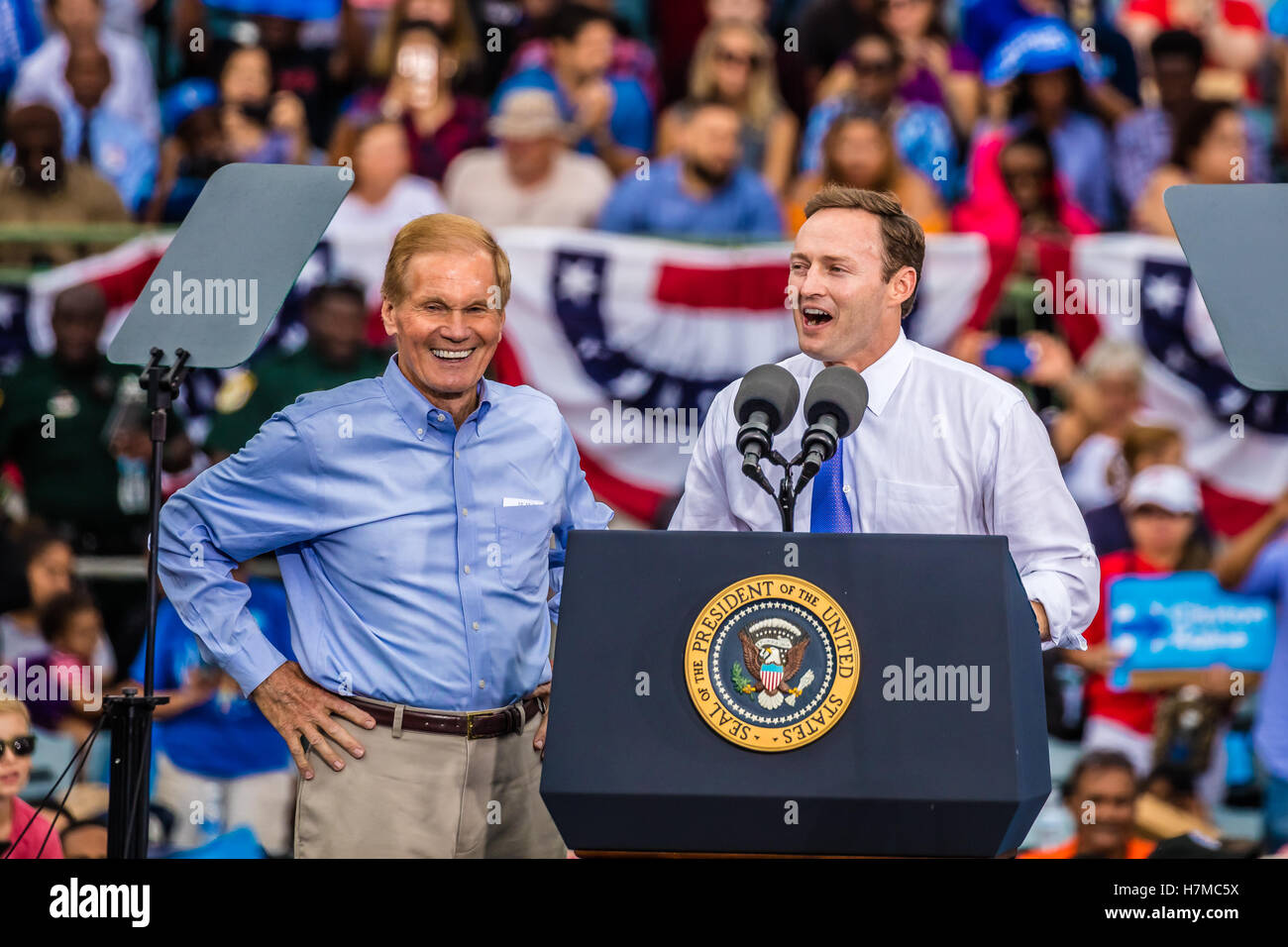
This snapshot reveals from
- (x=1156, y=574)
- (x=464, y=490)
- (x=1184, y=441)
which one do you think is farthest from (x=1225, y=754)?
(x=464, y=490)

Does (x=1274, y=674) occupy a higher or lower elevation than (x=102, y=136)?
lower

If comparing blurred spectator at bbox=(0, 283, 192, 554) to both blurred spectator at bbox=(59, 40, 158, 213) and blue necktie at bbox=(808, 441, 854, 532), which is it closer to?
blurred spectator at bbox=(59, 40, 158, 213)

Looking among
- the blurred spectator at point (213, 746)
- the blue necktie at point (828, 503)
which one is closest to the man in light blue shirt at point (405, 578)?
the blue necktie at point (828, 503)

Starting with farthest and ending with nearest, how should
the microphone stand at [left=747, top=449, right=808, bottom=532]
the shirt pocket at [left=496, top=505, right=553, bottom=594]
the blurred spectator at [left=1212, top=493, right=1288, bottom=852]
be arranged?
the blurred spectator at [left=1212, top=493, right=1288, bottom=852]
the shirt pocket at [left=496, top=505, right=553, bottom=594]
the microphone stand at [left=747, top=449, right=808, bottom=532]

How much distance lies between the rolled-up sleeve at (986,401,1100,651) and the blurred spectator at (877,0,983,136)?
373 cm

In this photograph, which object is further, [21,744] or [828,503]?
[21,744]

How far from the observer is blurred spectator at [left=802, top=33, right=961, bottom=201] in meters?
6.46

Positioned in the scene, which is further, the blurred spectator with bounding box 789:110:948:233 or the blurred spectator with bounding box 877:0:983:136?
the blurred spectator with bounding box 877:0:983:136

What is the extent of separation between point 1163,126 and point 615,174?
80.9 inches

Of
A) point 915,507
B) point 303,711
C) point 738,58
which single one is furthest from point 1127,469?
→ point 303,711

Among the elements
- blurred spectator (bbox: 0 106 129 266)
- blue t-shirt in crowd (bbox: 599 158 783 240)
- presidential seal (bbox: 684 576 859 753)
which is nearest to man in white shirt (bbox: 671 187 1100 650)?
presidential seal (bbox: 684 576 859 753)

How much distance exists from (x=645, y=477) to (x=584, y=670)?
3.55 metres

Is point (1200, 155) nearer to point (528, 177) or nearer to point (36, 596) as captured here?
point (528, 177)

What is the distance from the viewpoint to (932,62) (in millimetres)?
6875
